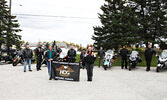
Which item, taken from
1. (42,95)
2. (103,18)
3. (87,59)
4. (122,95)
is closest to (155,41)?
(103,18)

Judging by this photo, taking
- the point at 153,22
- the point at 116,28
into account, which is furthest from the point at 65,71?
the point at 153,22

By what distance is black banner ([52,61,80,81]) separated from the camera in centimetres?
788

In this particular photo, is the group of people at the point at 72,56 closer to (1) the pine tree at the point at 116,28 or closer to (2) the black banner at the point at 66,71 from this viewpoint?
(2) the black banner at the point at 66,71

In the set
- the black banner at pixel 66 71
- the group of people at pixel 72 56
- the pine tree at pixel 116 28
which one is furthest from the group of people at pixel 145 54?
the pine tree at pixel 116 28

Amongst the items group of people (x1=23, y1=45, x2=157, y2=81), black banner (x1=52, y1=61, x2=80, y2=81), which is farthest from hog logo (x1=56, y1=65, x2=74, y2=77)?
group of people (x1=23, y1=45, x2=157, y2=81)

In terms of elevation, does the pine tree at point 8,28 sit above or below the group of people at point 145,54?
above

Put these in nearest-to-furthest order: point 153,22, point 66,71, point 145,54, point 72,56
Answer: point 66,71 → point 72,56 → point 145,54 → point 153,22

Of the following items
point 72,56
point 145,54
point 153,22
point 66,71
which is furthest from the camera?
point 153,22

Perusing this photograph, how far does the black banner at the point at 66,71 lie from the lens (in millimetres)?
7883

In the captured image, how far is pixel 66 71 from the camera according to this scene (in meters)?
7.96

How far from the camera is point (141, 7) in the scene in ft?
92.8

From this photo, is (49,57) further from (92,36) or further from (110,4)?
(110,4)

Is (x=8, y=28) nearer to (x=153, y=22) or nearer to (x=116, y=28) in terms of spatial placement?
(x=116, y=28)

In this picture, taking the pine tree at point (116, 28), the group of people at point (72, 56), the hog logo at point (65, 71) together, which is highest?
the pine tree at point (116, 28)
